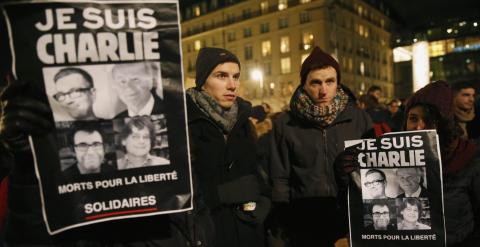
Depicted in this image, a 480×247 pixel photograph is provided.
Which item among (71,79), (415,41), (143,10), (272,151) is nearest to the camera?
(71,79)

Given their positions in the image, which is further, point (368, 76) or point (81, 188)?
point (368, 76)

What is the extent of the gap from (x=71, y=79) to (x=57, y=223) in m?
0.57

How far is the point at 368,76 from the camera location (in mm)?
63094

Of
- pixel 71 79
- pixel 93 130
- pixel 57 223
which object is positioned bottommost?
pixel 57 223

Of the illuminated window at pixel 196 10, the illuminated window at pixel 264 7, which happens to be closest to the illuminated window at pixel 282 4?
the illuminated window at pixel 264 7

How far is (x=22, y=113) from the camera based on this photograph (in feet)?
4.83

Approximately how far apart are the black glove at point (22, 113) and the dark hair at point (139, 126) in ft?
0.91

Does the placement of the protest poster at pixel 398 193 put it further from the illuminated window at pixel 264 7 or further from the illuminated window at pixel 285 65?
the illuminated window at pixel 264 7

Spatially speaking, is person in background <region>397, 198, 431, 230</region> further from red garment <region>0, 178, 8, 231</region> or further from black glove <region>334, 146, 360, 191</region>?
red garment <region>0, 178, 8, 231</region>

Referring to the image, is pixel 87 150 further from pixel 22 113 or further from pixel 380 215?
pixel 380 215

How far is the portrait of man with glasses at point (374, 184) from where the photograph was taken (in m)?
2.34

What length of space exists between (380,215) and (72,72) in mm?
1895

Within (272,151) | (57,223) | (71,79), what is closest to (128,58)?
(71,79)

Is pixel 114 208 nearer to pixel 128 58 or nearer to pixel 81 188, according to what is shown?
pixel 81 188
